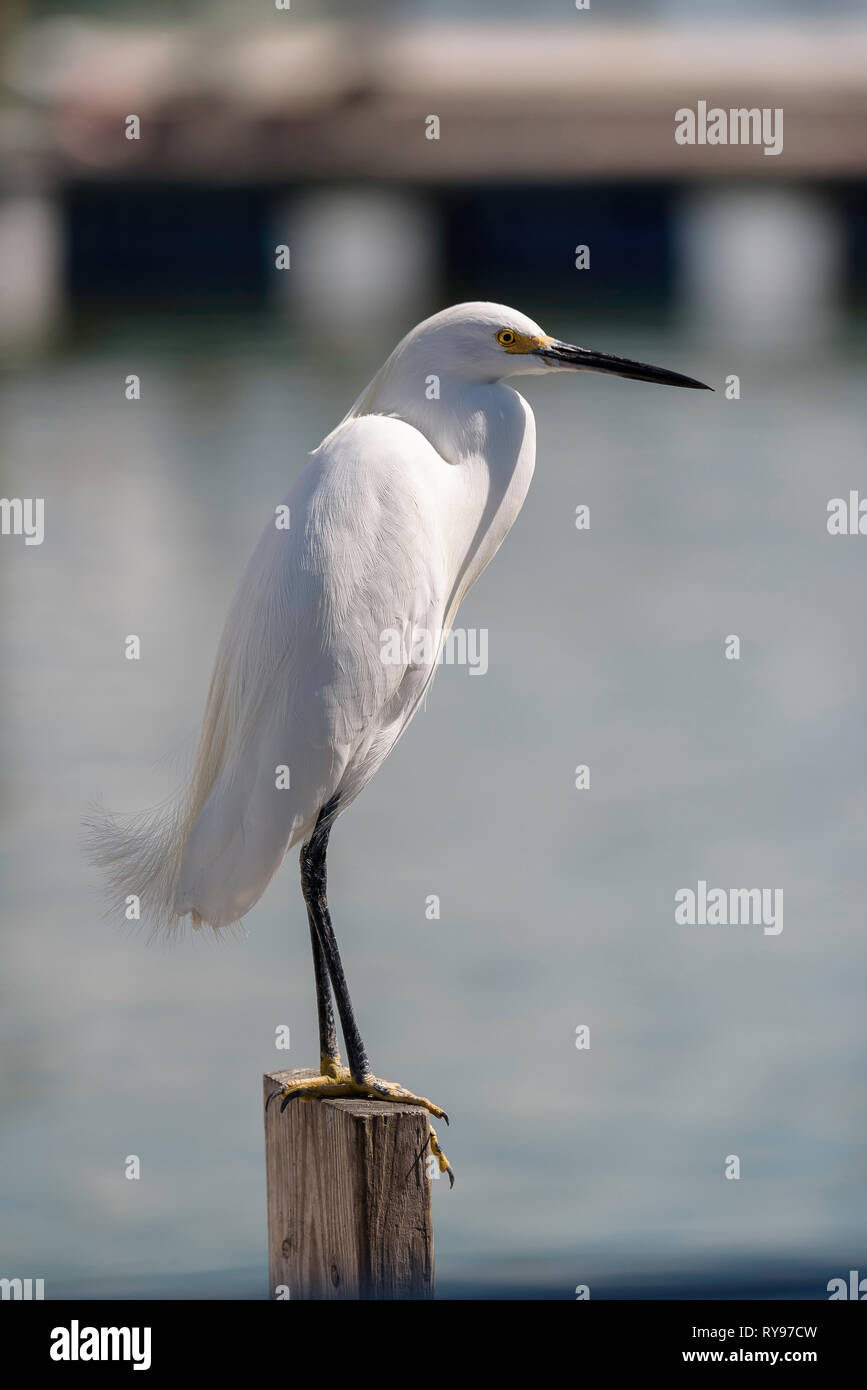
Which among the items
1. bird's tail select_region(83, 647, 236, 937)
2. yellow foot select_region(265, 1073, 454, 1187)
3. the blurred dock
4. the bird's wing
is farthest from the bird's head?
the blurred dock

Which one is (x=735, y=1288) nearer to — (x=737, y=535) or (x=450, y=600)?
(x=450, y=600)

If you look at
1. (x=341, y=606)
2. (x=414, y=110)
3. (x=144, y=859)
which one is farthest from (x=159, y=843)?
(x=414, y=110)

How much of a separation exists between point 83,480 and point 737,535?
13.4 feet

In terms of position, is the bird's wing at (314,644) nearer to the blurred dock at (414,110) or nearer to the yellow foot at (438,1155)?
the yellow foot at (438,1155)

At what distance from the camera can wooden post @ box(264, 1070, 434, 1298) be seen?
2.00 meters

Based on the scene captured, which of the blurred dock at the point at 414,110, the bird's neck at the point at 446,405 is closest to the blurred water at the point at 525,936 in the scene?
the bird's neck at the point at 446,405

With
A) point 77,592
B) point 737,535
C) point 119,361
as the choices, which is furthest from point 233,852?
point 119,361

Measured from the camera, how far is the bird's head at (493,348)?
2.28 meters

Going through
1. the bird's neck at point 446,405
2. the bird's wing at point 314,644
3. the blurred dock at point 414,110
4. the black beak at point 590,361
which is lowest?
the bird's wing at point 314,644

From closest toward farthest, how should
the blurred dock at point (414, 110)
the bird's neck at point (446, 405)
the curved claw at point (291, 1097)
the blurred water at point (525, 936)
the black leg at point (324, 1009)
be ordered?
the curved claw at point (291, 1097)
the black leg at point (324, 1009)
the bird's neck at point (446, 405)
the blurred water at point (525, 936)
the blurred dock at point (414, 110)

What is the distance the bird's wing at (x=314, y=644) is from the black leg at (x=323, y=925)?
0.12ft

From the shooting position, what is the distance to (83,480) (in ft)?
35.7

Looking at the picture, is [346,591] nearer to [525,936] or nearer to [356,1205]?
[356,1205]

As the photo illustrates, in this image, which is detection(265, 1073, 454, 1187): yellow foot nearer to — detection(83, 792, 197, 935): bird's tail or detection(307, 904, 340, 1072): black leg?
detection(307, 904, 340, 1072): black leg
